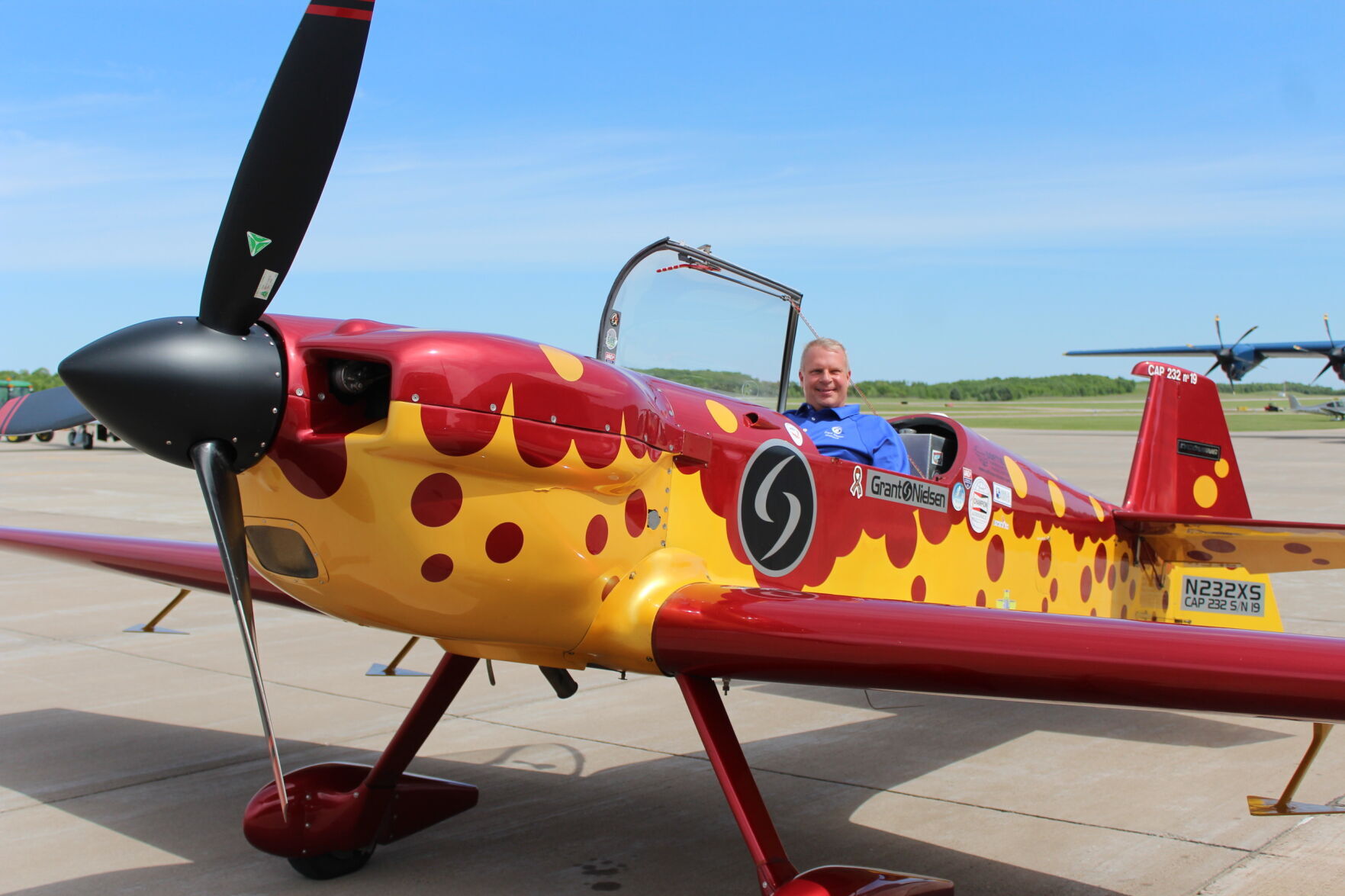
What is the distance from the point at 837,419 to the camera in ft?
16.1

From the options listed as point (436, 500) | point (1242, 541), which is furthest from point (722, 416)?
point (1242, 541)

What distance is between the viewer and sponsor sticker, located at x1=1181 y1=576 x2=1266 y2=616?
6258mm

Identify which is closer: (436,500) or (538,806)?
(436,500)

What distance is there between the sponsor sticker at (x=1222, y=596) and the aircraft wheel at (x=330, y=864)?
4755mm

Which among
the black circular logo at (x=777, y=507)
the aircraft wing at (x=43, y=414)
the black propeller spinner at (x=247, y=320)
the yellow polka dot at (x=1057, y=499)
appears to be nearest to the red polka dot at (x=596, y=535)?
the black circular logo at (x=777, y=507)

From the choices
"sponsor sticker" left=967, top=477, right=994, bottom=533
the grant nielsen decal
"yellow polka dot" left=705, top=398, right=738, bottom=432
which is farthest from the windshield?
"sponsor sticker" left=967, top=477, right=994, bottom=533

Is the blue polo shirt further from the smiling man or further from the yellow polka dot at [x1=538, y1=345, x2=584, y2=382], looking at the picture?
the yellow polka dot at [x1=538, y1=345, x2=584, y2=382]

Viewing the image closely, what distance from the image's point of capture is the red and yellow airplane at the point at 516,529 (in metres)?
3.02

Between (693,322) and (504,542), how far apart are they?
6.06 feet

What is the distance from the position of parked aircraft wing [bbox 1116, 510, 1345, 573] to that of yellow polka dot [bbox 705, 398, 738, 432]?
2.95 metres

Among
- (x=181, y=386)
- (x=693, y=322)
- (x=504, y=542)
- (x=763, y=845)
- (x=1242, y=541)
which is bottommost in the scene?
(x=763, y=845)

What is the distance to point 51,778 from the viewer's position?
504 centimetres

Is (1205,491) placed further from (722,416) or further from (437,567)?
(437,567)

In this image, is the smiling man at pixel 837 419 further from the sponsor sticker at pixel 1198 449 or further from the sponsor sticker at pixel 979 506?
the sponsor sticker at pixel 1198 449
